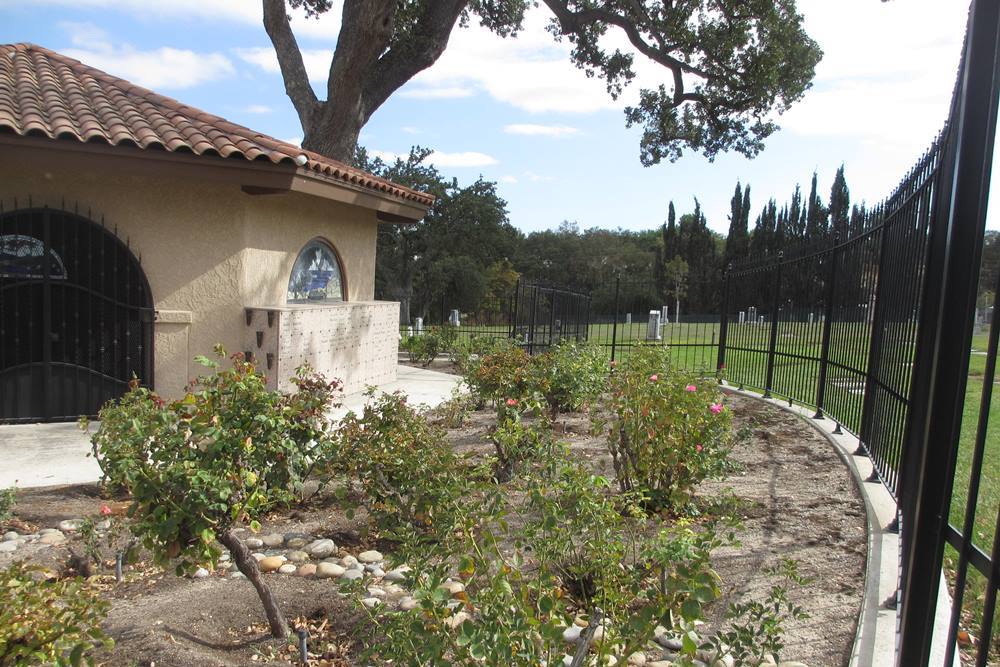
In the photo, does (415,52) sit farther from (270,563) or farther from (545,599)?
(545,599)

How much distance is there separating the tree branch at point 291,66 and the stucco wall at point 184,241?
6.61 meters

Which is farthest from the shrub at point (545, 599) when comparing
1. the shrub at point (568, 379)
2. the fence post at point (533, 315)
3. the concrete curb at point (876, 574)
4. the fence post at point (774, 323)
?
the fence post at point (533, 315)

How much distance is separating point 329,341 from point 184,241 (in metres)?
2.38

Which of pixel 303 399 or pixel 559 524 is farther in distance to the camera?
pixel 303 399

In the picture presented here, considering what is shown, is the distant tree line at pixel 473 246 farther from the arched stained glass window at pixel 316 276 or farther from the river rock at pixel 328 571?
the river rock at pixel 328 571

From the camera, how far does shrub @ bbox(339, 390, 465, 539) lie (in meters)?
3.90

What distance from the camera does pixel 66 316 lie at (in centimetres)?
816

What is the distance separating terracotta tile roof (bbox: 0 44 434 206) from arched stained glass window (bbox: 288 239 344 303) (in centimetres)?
122

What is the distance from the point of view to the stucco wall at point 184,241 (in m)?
8.16

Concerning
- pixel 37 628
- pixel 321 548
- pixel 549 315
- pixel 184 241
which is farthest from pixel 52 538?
pixel 549 315

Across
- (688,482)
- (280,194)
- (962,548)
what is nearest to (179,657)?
(962,548)

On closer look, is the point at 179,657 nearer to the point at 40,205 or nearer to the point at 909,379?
the point at 909,379

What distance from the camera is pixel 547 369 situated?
8.95 m

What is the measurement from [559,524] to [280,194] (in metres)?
7.14
